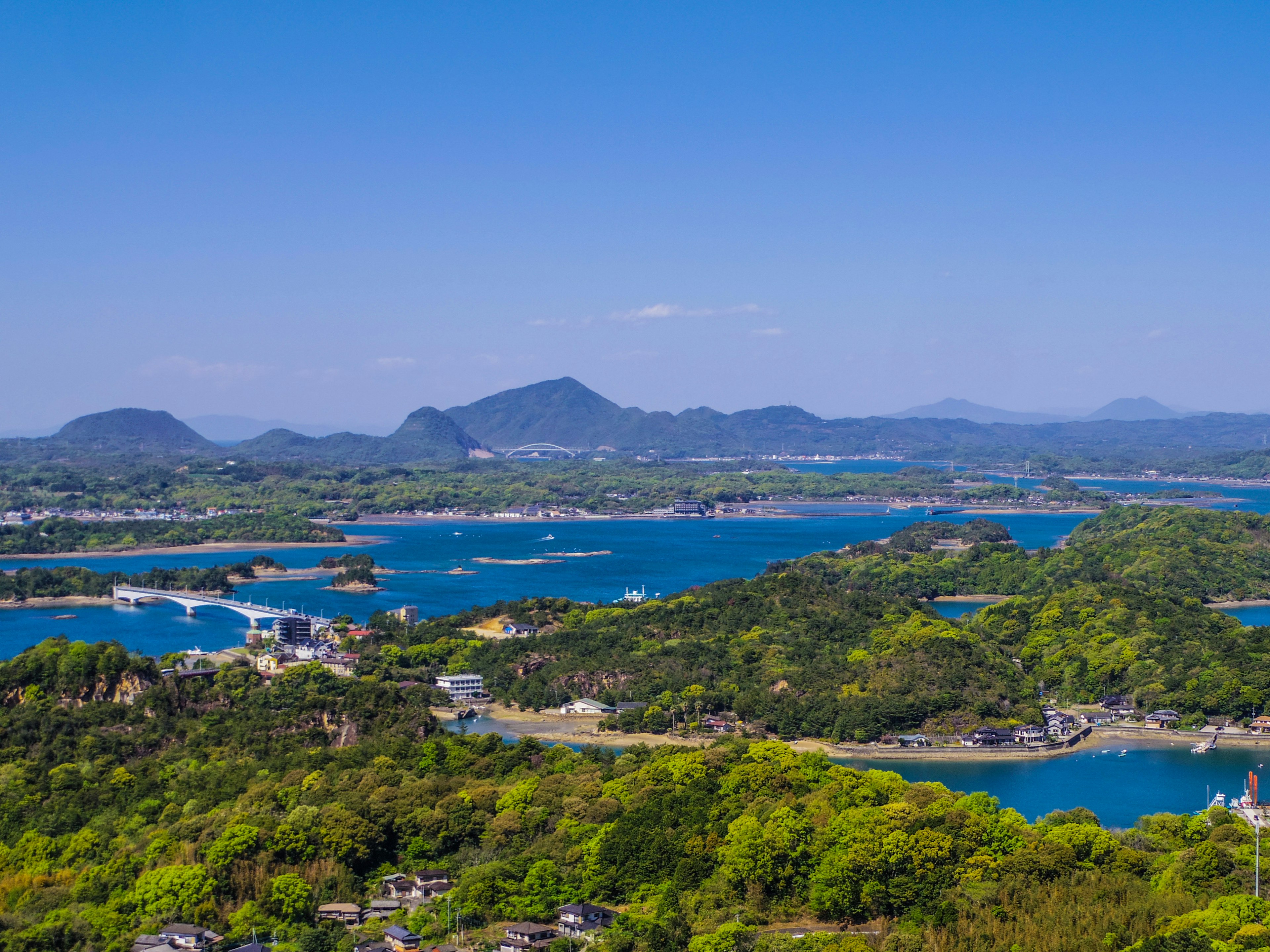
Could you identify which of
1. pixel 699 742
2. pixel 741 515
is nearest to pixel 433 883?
pixel 699 742

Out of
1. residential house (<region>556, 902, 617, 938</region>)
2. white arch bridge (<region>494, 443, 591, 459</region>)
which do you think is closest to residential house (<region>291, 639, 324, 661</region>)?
residential house (<region>556, 902, 617, 938</region>)

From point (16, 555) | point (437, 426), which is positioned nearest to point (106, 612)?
point (16, 555)

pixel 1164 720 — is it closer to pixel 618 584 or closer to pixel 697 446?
pixel 618 584

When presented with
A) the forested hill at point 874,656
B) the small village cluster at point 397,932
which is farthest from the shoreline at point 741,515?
the small village cluster at point 397,932

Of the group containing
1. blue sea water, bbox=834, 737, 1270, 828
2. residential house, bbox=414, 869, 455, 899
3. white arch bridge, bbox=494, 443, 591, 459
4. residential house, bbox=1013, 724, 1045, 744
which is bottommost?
blue sea water, bbox=834, 737, 1270, 828

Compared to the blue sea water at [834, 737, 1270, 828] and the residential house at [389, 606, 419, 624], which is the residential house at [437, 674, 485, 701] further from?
Answer: the blue sea water at [834, 737, 1270, 828]

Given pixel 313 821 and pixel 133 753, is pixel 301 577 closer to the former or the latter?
pixel 133 753

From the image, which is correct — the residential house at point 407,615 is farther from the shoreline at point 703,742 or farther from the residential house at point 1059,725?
the residential house at point 1059,725
